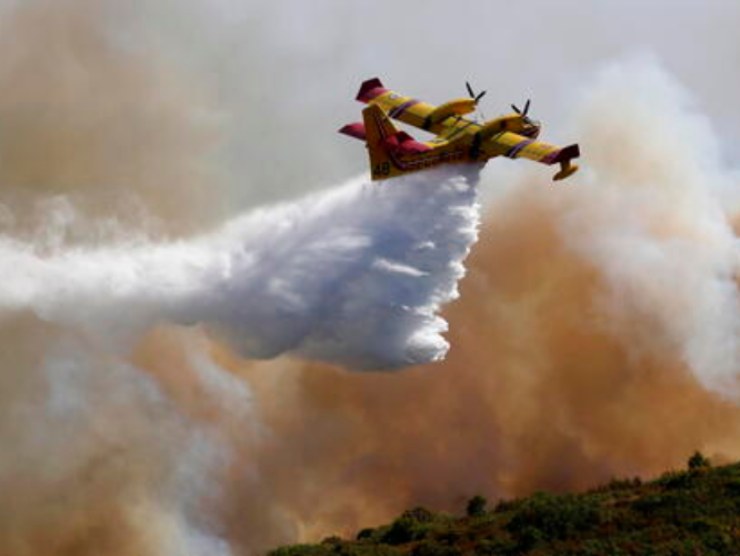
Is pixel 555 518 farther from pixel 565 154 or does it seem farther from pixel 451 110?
pixel 451 110

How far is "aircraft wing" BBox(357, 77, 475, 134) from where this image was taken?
82.7m

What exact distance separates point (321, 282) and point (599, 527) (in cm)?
2357

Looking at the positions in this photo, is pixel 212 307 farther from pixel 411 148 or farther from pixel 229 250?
pixel 411 148

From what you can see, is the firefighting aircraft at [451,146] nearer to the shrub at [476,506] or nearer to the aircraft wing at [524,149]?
the aircraft wing at [524,149]

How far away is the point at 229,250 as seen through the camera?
262 ft

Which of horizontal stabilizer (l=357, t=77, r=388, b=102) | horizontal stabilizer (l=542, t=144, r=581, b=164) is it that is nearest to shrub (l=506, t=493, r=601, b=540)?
horizontal stabilizer (l=542, t=144, r=581, b=164)

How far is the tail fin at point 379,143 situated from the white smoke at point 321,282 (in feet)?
3.63

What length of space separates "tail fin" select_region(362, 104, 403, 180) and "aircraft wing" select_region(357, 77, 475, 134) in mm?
3455

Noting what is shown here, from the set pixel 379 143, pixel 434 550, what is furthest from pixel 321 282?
pixel 434 550

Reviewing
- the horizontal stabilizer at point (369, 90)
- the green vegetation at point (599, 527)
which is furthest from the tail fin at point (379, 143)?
the green vegetation at point (599, 527)

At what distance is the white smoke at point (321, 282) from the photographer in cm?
7825

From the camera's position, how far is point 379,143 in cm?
7894

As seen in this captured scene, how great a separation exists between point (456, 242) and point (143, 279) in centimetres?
1877

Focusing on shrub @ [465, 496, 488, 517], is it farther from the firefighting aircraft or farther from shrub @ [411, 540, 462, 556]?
the firefighting aircraft
